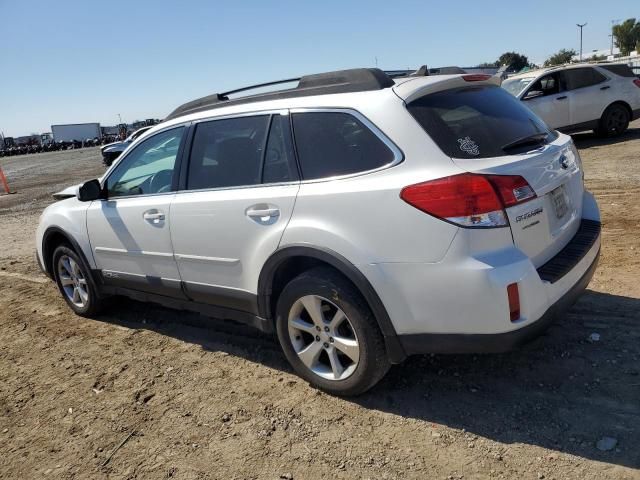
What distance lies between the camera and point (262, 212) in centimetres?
329

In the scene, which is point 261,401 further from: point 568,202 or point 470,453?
point 568,202

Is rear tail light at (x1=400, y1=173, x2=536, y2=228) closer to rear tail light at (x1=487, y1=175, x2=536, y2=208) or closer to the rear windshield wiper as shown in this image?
rear tail light at (x1=487, y1=175, x2=536, y2=208)

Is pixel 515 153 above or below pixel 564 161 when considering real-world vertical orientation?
above

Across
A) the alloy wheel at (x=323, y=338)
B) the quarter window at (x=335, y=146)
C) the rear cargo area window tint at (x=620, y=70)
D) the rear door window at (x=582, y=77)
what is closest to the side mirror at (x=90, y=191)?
the quarter window at (x=335, y=146)

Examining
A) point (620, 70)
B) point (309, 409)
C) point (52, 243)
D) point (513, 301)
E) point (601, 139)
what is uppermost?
point (620, 70)

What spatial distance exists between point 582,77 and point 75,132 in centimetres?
6846

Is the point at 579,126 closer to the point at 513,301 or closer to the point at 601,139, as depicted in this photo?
the point at 601,139

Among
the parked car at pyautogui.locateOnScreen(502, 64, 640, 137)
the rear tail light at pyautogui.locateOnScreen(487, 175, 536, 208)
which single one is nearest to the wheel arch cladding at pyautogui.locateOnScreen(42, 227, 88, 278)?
the rear tail light at pyautogui.locateOnScreen(487, 175, 536, 208)

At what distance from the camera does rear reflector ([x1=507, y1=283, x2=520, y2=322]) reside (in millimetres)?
2594

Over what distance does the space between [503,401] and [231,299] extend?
72.2 inches

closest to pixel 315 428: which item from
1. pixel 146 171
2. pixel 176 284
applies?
pixel 176 284

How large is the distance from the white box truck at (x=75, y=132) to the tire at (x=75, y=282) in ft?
228

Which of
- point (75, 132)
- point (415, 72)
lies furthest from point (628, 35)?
point (415, 72)

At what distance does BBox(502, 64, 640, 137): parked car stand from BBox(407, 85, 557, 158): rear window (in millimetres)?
9730
